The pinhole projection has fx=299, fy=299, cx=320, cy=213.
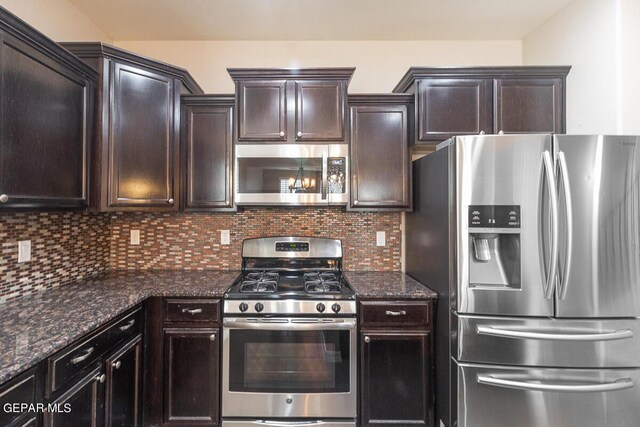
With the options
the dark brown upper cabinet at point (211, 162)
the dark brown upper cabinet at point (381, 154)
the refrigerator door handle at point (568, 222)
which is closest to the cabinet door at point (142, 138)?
the dark brown upper cabinet at point (211, 162)

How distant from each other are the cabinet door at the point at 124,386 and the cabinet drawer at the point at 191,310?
21 centimetres

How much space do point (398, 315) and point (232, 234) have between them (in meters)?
1.46

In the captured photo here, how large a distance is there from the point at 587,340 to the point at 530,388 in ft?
1.26

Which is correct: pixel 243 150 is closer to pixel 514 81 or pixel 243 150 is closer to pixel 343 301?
pixel 343 301

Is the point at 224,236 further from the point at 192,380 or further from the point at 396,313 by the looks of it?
the point at 396,313

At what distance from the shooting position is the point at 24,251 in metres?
1.74

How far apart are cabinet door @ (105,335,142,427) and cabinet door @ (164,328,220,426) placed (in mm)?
157

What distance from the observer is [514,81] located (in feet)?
6.93

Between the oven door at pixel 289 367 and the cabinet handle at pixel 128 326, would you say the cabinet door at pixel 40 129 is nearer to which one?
the cabinet handle at pixel 128 326

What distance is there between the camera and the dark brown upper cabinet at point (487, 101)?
6.91ft

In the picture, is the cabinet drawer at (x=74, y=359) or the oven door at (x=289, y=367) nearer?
the cabinet drawer at (x=74, y=359)

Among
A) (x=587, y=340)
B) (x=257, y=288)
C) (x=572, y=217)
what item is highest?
(x=572, y=217)

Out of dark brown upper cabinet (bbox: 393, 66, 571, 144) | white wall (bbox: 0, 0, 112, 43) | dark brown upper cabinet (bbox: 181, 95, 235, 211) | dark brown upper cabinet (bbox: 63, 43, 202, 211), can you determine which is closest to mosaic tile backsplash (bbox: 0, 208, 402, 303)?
dark brown upper cabinet (bbox: 181, 95, 235, 211)

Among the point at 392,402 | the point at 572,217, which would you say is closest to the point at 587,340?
the point at 572,217
